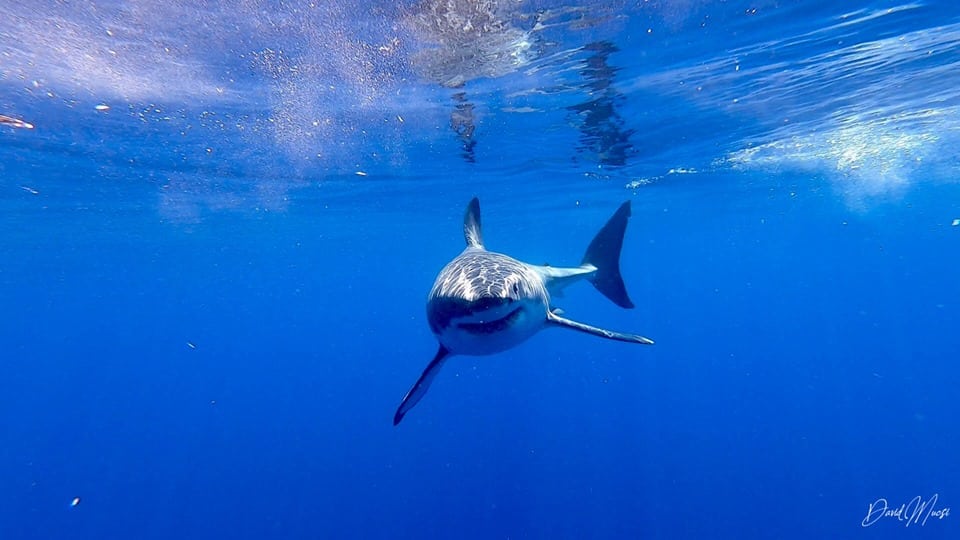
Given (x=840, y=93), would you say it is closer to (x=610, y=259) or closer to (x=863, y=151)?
(x=610, y=259)

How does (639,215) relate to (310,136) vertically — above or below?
below

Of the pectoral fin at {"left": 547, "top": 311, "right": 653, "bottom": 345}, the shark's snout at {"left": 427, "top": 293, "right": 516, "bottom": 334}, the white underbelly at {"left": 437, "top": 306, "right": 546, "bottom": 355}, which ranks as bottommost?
the pectoral fin at {"left": 547, "top": 311, "right": 653, "bottom": 345}

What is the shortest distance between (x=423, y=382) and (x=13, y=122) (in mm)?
12875

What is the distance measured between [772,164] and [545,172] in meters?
10.3

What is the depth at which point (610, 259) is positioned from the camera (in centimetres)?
1000

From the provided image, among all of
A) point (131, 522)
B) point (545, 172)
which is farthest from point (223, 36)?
point (131, 522)

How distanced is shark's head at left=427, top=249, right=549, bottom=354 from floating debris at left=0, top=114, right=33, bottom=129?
12192mm

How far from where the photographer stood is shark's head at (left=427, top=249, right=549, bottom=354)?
5.21m

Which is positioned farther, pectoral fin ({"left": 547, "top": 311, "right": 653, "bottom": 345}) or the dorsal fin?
the dorsal fin

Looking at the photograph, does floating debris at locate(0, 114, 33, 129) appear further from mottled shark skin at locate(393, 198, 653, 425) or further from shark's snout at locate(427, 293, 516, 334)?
shark's snout at locate(427, 293, 516, 334)

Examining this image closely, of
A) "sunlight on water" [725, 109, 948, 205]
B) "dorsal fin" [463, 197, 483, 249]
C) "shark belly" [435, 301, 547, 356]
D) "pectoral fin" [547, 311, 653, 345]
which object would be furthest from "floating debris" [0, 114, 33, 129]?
"sunlight on water" [725, 109, 948, 205]

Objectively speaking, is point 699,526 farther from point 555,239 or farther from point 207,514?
point 555,239

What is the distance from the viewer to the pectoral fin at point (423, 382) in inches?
269

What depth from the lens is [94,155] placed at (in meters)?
15.9
